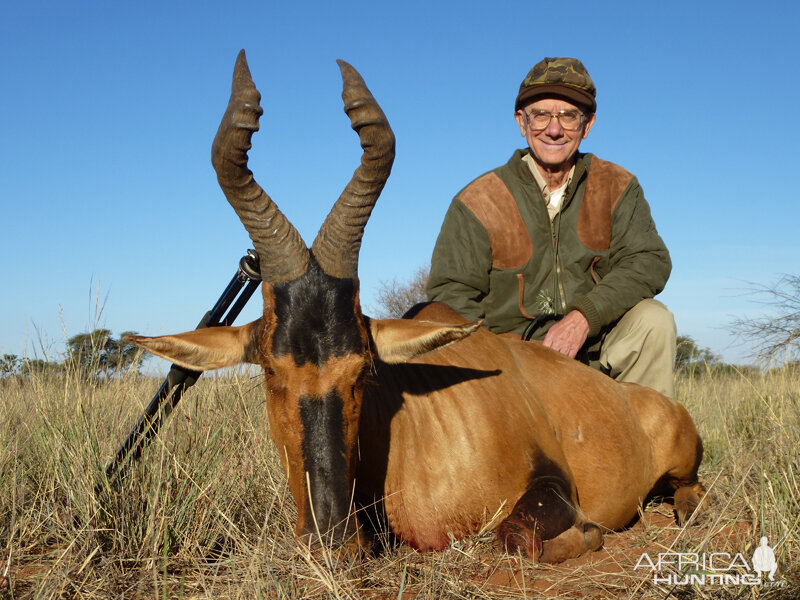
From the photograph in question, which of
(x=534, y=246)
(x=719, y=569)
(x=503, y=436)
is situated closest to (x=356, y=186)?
(x=503, y=436)

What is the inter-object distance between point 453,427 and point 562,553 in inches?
35.8

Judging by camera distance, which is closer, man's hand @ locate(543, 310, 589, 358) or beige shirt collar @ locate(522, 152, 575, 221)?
man's hand @ locate(543, 310, 589, 358)

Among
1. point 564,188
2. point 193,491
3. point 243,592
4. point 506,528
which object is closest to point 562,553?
point 506,528

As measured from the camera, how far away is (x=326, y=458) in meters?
3.66

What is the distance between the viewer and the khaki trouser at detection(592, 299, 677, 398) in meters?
6.58

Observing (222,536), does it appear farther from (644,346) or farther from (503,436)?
(644,346)

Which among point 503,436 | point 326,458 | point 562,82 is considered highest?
point 562,82

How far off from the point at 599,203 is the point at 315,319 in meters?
4.02

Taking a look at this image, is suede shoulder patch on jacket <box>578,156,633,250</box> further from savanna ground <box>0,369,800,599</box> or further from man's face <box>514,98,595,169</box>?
savanna ground <box>0,369,800,599</box>

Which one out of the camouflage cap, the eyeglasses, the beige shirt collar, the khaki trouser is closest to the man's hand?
the khaki trouser

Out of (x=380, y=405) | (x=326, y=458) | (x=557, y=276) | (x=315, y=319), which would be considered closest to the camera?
(x=326, y=458)

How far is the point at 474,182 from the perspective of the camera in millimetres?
7188

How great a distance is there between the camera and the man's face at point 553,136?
272 inches

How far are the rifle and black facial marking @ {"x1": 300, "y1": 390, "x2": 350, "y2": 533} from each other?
128 centimetres
